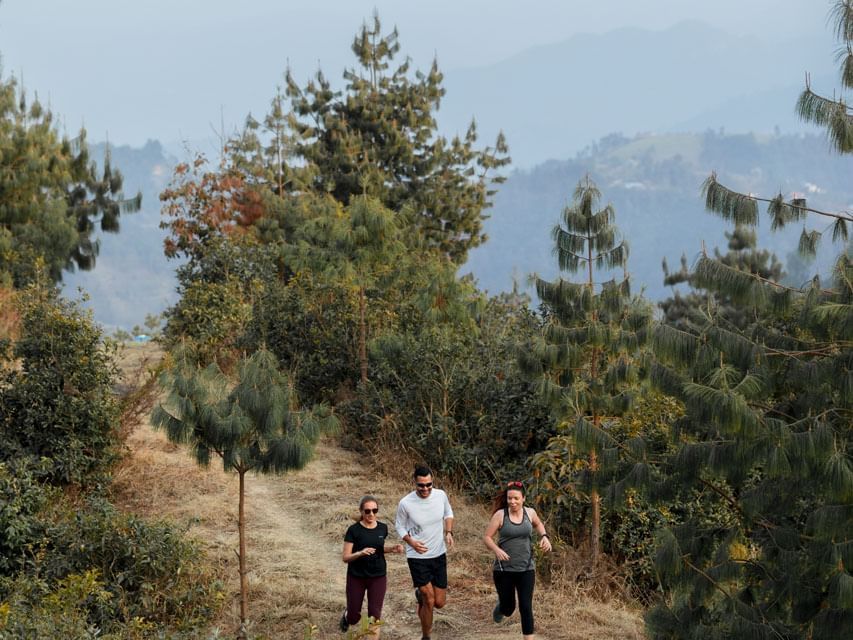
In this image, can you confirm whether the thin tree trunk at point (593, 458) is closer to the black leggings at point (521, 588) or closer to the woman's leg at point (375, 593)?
the black leggings at point (521, 588)

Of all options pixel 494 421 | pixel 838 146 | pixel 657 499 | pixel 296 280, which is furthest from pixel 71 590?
pixel 296 280

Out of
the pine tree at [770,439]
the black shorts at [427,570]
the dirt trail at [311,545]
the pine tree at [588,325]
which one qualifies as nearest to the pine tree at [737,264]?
the dirt trail at [311,545]

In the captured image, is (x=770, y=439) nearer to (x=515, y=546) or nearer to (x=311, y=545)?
(x=515, y=546)

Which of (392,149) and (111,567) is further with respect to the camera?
(392,149)

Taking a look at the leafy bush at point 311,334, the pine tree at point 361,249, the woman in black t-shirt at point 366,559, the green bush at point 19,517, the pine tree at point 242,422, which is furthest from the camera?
the leafy bush at point 311,334

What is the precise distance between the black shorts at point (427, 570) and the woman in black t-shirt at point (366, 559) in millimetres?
238

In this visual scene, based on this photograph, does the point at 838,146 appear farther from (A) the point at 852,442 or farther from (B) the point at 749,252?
(B) the point at 749,252

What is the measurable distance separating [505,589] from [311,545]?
3775 mm

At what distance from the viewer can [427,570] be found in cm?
918

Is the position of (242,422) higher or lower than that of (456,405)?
lower

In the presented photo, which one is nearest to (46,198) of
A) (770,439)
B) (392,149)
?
(392,149)

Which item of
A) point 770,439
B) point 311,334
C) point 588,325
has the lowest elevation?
point 770,439

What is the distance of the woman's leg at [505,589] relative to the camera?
9.12 meters

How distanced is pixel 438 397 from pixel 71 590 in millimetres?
8185
